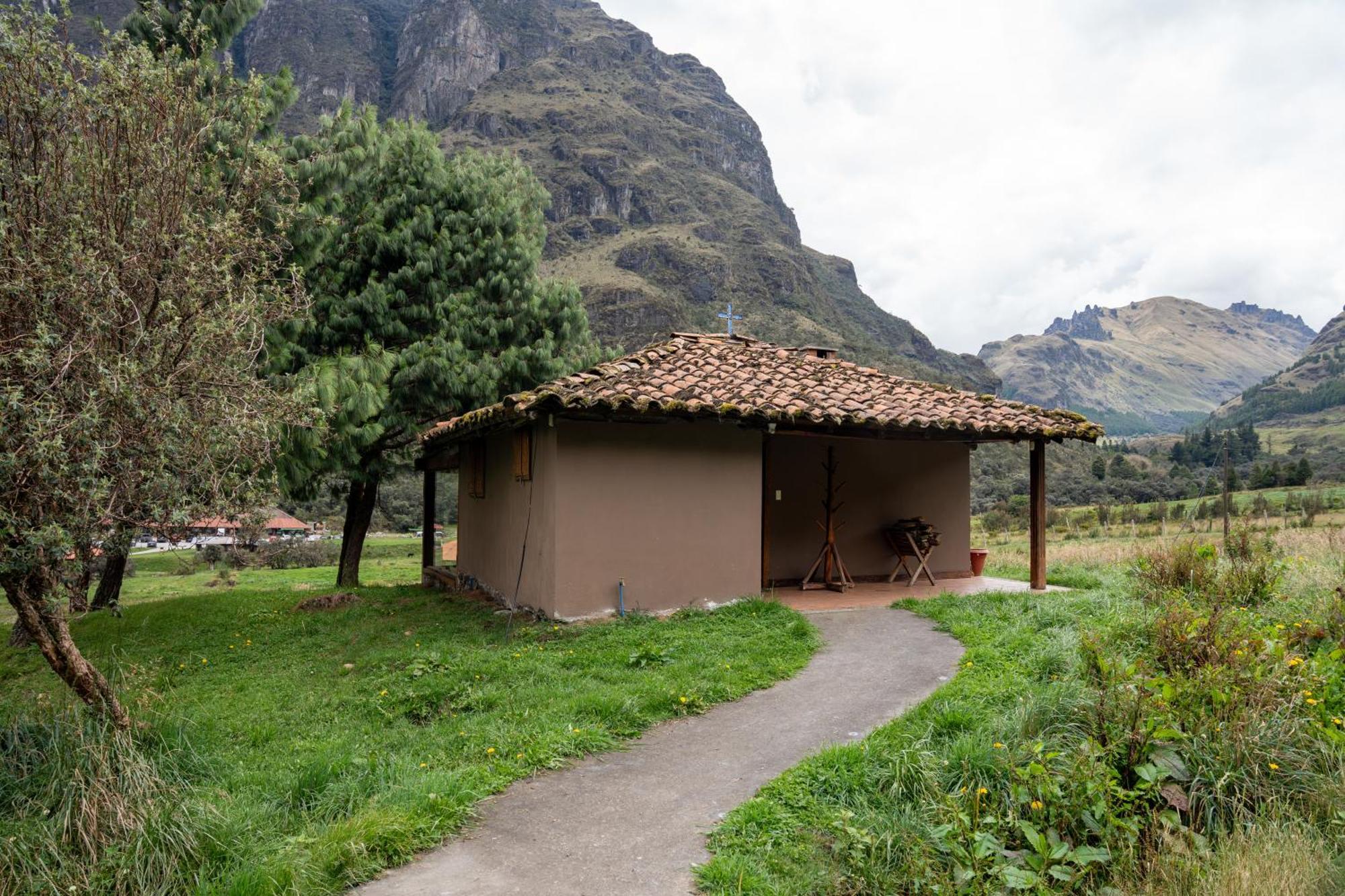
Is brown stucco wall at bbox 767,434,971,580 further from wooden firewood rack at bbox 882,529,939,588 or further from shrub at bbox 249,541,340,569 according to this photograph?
shrub at bbox 249,541,340,569

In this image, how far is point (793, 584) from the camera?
480 inches

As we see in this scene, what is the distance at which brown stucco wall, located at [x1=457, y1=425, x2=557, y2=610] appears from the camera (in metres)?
8.98

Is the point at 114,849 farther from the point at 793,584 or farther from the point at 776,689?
the point at 793,584

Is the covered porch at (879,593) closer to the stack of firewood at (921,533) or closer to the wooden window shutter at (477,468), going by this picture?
the stack of firewood at (921,533)

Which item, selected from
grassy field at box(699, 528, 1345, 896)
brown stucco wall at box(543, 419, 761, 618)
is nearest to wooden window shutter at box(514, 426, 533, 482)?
brown stucco wall at box(543, 419, 761, 618)

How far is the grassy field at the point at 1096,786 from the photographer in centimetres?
365

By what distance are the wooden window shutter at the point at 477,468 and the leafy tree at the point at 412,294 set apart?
0.98 metres

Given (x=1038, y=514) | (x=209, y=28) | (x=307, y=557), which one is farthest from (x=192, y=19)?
(x=307, y=557)

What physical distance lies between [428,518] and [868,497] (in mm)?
8434

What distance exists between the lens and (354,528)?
15.4 metres

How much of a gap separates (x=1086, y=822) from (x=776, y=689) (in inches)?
112

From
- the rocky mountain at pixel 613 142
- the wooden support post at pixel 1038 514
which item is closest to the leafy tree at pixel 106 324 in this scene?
the wooden support post at pixel 1038 514

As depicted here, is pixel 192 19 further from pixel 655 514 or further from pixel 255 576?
pixel 255 576

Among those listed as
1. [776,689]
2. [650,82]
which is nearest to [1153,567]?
[776,689]
